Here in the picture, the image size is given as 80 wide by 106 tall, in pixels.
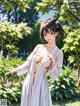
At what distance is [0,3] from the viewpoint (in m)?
11.2

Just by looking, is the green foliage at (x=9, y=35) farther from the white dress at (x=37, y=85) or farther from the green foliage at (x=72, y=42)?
the white dress at (x=37, y=85)

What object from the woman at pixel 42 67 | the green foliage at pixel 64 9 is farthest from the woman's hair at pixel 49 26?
the green foliage at pixel 64 9

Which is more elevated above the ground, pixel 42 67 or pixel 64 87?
pixel 64 87

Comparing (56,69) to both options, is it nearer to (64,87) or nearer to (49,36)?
(49,36)

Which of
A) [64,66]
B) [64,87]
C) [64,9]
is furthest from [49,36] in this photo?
[64,66]

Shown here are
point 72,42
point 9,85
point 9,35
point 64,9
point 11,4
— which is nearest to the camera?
point 11,4

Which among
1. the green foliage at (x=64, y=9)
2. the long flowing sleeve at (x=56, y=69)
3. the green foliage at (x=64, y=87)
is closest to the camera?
the long flowing sleeve at (x=56, y=69)

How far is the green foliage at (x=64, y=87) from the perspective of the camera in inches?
471

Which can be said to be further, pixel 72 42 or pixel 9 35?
pixel 9 35

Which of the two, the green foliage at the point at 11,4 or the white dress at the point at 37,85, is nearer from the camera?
the white dress at the point at 37,85

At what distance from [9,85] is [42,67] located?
7136mm

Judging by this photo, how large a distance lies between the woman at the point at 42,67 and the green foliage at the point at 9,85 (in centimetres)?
599

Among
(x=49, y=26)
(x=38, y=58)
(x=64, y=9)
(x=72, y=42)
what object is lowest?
(x=38, y=58)

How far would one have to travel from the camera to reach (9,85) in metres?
11.5
